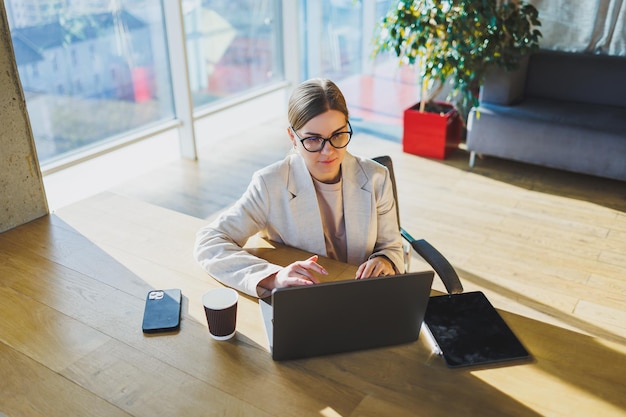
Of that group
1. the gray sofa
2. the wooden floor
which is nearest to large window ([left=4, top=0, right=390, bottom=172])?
the wooden floor

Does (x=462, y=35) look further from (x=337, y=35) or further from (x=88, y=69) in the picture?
(x=337, y=35)

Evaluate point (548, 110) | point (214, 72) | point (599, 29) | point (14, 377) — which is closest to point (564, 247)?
point (548, 110)

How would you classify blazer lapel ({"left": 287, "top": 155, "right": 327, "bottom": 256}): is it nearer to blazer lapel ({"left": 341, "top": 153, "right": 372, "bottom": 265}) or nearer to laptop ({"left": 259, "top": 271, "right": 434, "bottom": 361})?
blazer lapel ({"left": 341, "top": 153, "right": 372, "bottom": 265})

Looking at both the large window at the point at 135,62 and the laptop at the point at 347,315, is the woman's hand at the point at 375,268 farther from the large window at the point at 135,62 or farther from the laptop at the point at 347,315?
the large window at the point at 135,62

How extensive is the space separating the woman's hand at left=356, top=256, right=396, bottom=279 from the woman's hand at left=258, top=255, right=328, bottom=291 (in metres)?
0.16

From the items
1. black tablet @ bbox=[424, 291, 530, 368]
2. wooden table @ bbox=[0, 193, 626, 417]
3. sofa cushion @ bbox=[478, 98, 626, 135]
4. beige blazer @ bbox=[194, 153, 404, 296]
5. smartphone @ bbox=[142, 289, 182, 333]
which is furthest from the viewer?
sofa cushion @ bbox=[478, 98, 626, 135]

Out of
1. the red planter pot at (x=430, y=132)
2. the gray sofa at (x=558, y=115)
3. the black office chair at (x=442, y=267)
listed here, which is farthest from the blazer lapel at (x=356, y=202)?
the red planter pot at (x=430, y=132)

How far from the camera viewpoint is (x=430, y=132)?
4.68 meters

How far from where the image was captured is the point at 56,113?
12.8 ft

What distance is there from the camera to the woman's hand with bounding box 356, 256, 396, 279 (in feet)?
5.64

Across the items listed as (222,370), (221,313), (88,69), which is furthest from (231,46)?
(222,370)

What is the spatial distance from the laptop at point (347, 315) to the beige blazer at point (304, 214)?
0.43 metres

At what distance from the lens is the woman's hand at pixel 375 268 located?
1719mm

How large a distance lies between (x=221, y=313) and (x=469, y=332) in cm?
65
